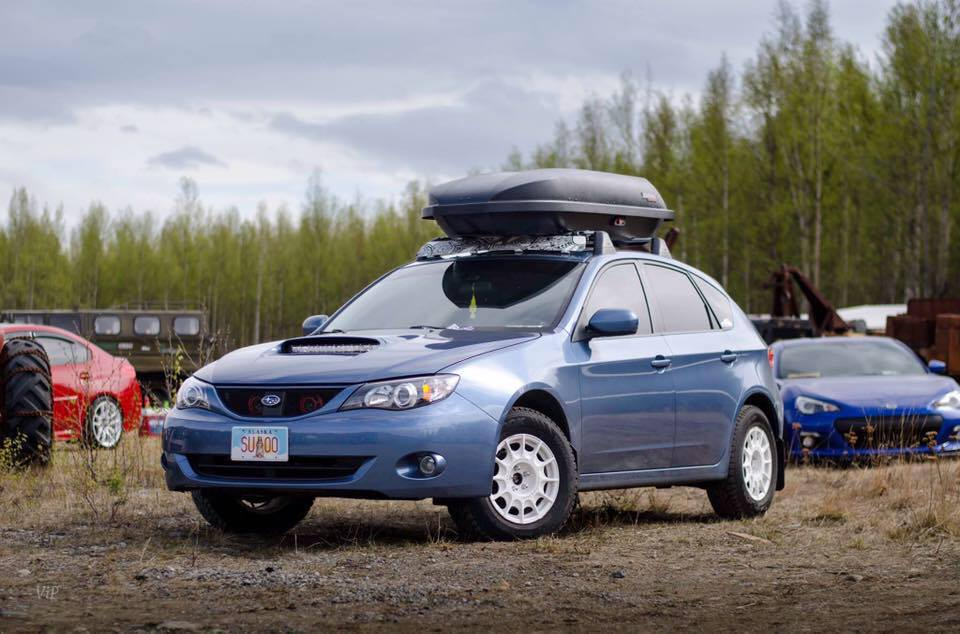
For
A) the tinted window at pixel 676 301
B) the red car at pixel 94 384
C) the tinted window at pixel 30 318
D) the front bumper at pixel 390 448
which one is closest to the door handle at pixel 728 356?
the tinted window at pixel 676 301

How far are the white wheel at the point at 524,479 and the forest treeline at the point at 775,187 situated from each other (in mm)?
33111

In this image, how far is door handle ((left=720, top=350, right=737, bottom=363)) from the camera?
9.44m

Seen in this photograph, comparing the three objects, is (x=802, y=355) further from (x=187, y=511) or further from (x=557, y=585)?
(x=557, y=585)

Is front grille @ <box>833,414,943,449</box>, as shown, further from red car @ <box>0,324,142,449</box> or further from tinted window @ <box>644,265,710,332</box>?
red car @ <box>0,324,142,449</box>

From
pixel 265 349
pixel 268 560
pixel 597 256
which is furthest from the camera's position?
pixel 597 256

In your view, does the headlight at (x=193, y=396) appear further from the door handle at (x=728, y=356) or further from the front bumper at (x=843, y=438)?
the front bumper at (x=843, y=438)

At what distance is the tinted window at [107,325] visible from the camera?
106ft

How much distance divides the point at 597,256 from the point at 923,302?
20764mm

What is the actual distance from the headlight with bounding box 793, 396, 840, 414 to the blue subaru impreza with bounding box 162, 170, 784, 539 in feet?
13.3

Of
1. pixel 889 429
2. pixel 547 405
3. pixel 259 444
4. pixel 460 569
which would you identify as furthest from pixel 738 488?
pixel 889 429

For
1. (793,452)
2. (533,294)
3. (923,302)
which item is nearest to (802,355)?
(793,452)

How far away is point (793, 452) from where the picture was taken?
46.3 feet

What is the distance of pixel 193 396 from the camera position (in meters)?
7.79

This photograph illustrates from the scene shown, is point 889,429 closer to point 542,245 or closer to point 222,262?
point 542,245
